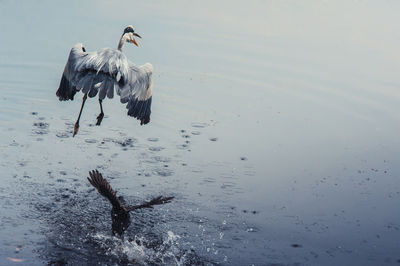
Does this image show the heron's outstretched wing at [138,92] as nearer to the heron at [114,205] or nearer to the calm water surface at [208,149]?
the calm water surface at [208,149]

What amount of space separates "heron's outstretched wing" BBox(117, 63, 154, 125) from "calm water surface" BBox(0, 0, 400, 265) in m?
0.72

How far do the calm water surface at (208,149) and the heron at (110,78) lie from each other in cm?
86

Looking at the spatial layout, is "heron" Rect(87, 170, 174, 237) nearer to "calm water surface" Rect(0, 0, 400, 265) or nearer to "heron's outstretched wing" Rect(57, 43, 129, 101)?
"calm water surface" Rect(0, 0, 400, 265)

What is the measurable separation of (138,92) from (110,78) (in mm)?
556

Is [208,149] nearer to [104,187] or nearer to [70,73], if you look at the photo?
[70,73]

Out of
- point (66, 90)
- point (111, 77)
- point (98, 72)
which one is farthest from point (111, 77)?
point (66, 90)

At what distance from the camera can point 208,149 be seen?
934cm

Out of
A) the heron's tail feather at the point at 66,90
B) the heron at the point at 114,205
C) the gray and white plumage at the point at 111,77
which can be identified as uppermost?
the gray and white plumage at the point at 111,77

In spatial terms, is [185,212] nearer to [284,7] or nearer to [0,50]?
[0,50]

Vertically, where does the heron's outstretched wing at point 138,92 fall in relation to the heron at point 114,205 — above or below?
above

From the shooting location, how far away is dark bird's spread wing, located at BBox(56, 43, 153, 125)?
7.89 m

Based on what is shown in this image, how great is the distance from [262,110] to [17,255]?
20.5 feet

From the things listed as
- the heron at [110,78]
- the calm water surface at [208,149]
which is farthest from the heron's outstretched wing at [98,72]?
the calm water surface at [208,149]

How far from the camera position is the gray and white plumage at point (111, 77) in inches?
311
